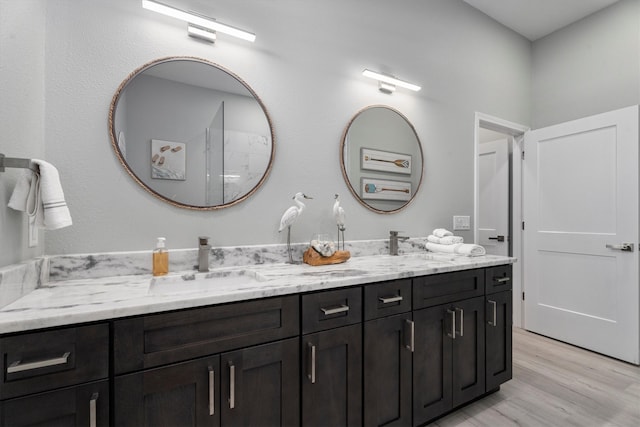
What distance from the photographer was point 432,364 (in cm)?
160

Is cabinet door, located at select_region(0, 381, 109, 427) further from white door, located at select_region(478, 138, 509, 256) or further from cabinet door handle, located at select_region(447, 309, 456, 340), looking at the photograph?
white door, located at select_region(478, 138, 509, 256)

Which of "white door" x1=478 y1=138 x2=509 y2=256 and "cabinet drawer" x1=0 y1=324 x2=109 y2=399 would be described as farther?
"white door" x1=478 y1=138 x2=509 y2=256

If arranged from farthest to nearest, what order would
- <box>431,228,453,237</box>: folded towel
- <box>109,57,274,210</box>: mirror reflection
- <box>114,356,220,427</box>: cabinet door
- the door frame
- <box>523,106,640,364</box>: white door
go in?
the door frame
<box>523,106,640,364</box>: white door
<box>431,228,453,237</box>: folded towel
<box>109,57,274,210</box>: mirror reflection
<box>114,356,220,427</box>: cabinet door

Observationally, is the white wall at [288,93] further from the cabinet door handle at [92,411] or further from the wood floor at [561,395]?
the wood floor at [561,395]

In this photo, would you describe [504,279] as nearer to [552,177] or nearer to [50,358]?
[552,177]

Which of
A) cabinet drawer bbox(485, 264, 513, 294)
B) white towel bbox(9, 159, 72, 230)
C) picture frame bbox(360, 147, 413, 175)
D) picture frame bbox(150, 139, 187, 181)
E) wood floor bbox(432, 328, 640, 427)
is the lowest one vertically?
wood floor bbox(432, 328, 640, 427)

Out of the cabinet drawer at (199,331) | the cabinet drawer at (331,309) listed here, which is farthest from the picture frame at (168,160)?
the cabinet drawer at (331,309)

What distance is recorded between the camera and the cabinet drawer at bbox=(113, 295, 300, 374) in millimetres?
919

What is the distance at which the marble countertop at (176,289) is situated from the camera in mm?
858

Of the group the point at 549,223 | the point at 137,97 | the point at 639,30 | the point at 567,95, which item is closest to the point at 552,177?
the point at 549,223

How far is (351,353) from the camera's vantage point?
134 centimetres

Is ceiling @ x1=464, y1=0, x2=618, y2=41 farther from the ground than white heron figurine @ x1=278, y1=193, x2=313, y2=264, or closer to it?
farther from the ground

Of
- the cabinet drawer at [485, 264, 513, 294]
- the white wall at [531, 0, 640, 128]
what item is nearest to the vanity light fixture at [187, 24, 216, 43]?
the cabinet drawer at [485, 264, 513, 294]

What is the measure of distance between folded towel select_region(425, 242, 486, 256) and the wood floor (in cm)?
92
